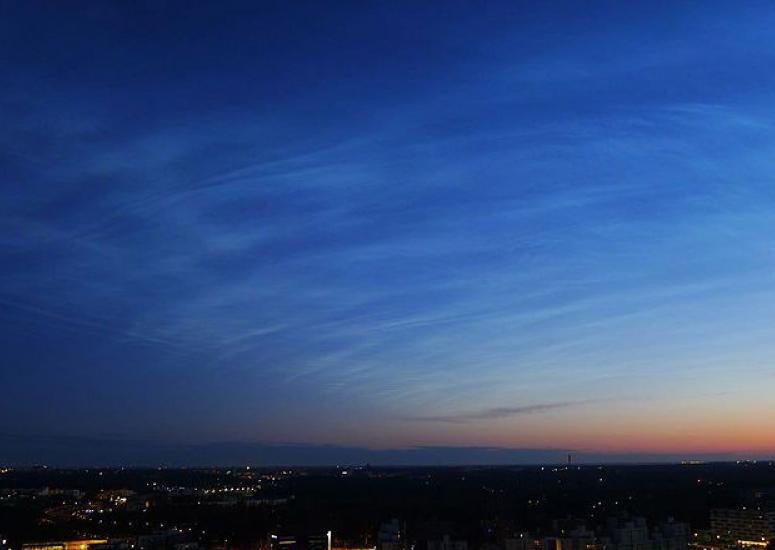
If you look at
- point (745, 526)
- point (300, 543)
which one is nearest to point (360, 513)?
point (300, 543)

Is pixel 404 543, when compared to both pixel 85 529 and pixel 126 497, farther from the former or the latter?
pixel 126 497

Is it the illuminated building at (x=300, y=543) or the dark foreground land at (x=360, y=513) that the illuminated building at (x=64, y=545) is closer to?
the dark foreground land at (x=360, y=513)

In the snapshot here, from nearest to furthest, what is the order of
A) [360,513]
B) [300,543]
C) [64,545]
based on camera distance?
[300,543] → [64,545] → [360,513]

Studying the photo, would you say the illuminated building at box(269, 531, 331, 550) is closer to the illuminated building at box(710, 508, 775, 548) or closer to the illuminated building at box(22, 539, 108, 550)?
the illuminated building at box(22, 539, 108, 550)

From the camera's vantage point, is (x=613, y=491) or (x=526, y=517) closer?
(x=526, y=517)

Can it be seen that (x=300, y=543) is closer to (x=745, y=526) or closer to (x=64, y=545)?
(x=64, y=545)

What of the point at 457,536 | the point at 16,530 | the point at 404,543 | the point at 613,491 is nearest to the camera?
the point at 404,543

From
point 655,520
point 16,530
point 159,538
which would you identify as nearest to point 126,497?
point 16,530

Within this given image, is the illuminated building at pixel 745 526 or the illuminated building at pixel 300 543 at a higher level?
the illuminated building at pixel 300 543

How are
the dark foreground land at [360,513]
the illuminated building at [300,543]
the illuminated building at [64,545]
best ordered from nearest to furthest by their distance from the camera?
the illuminated building at [300,543], the illuminated building at [64,545], the dark foreground land at [360,513]

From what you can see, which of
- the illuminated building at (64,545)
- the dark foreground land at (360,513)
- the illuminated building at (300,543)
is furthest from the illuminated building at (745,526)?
the illuminated building at (64,545)

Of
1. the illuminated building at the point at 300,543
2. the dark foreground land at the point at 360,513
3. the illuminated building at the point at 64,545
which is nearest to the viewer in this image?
the illuminated building at the point at 300,543
